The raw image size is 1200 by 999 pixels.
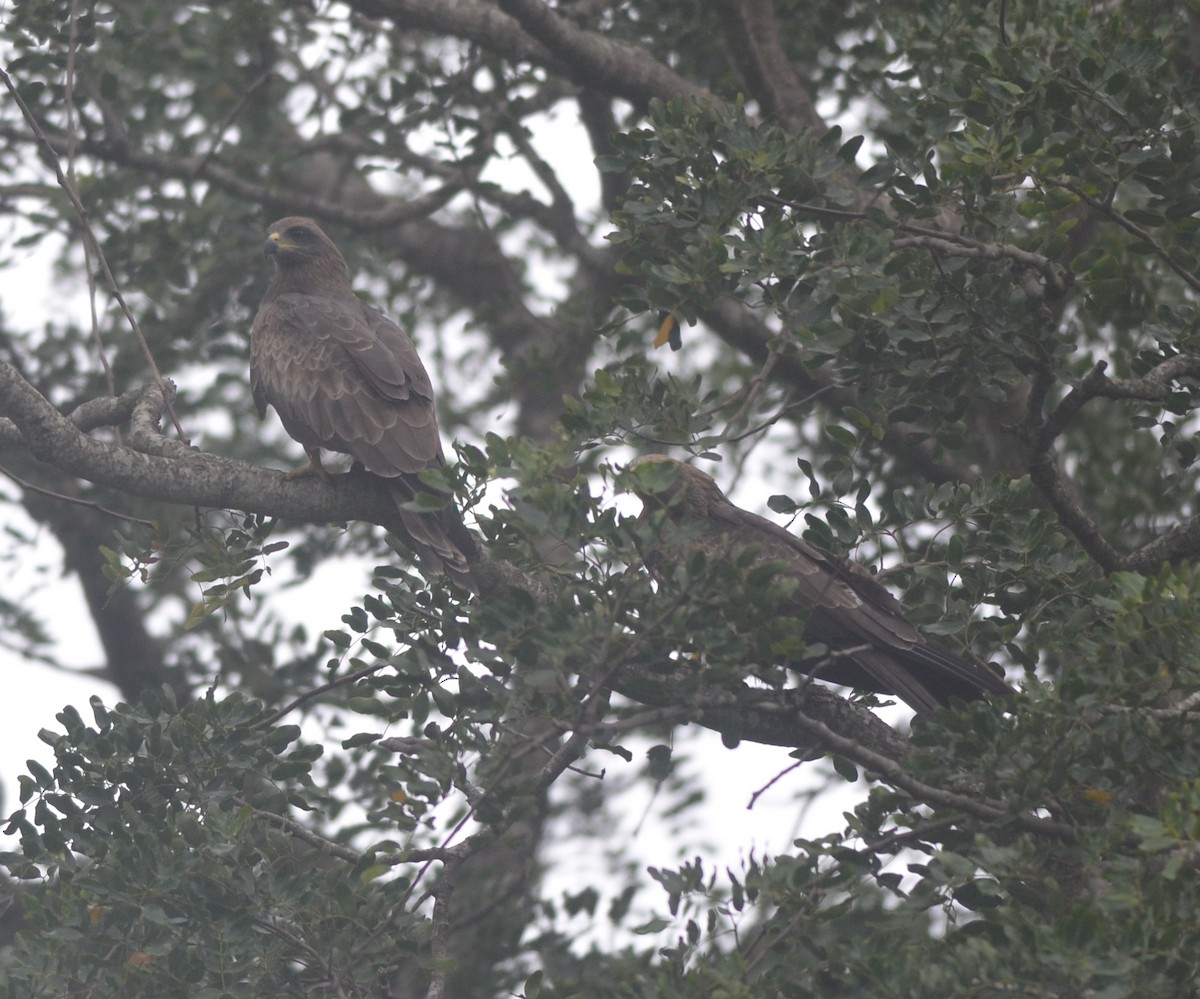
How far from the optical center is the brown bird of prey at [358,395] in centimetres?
491

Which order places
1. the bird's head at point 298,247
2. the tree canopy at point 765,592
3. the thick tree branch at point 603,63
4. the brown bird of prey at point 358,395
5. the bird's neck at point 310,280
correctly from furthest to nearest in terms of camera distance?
1. the bird's head at point 298,247
2. the bird's neck at point 310,280
3. the thick tree branch at point 603,63
4. the brown bird of prey at point 358,395
5. the tree canopy at point 765,592

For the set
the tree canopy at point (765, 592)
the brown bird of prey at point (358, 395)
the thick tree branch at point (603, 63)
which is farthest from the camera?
the thick tree branch at point (603, 63)

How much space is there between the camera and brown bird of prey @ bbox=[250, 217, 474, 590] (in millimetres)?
4906

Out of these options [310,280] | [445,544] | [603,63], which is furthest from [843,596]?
[310,280]

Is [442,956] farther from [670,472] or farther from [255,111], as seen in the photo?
[255,111]

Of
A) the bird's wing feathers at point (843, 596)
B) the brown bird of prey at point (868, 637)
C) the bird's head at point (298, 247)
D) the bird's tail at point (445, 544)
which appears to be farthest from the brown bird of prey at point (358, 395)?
the bird's wing feathers at point (843, 596)

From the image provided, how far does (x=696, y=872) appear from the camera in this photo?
11.9ft

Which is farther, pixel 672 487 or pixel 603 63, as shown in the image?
pixel 603 63

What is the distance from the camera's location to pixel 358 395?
224 inches

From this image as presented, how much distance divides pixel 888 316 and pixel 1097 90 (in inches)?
41.8

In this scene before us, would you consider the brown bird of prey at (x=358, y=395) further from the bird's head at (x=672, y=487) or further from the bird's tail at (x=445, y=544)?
the bird's head at (x=672, y=487)

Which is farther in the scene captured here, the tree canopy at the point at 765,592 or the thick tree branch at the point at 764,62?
the thick tree branch at the point at 764,62

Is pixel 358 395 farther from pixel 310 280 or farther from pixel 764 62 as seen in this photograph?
pixel 764 62

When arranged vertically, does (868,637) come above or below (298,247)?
below
